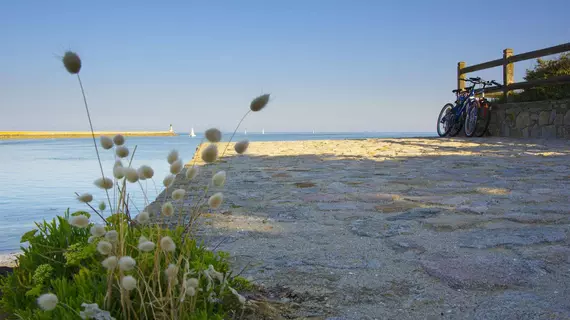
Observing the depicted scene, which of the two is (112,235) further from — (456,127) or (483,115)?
(456,127)

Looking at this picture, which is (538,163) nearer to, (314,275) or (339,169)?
(339,169)

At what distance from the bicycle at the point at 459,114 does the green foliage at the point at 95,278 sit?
1121cm

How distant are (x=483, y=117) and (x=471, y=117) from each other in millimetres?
280

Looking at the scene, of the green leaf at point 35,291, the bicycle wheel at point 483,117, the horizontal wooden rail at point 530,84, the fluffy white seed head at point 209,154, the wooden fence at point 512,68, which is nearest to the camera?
the fluffy white seed head at point 209,154

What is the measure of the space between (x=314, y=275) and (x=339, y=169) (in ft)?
13.1

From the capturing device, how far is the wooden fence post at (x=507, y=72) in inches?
475

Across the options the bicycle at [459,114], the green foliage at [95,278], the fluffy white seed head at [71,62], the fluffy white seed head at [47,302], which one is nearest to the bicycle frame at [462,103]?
the bicycle at [459,114]

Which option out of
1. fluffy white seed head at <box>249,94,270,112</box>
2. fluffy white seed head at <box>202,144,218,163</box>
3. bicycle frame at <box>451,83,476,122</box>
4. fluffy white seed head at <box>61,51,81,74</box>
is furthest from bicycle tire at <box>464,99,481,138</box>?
fluffy white seed head at <box>61,51,81,74</box>

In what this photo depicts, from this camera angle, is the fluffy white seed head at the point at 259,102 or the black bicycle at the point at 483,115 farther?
the black bicycle at the point at 483,115

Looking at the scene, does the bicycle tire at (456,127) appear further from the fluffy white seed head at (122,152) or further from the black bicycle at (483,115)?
the fluffy white seed head at (122,152)

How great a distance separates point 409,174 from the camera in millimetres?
5195

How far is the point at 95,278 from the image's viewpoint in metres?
1.51

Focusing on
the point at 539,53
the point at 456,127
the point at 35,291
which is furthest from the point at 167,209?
the point at 456,127

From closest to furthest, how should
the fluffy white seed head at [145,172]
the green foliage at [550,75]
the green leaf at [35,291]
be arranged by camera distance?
the fluffy white seed head at [145,172] → the green leaf at [35,291] → the green foliage at [550,75]
